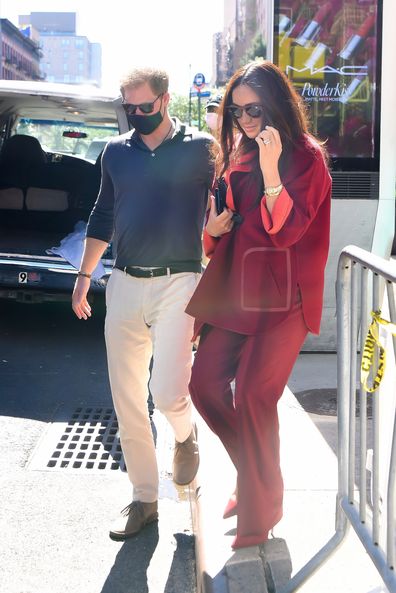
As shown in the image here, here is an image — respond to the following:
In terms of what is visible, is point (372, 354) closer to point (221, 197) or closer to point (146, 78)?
point (221, 197)

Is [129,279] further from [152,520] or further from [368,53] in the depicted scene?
[368,53]

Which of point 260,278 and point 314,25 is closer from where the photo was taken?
point 260,278

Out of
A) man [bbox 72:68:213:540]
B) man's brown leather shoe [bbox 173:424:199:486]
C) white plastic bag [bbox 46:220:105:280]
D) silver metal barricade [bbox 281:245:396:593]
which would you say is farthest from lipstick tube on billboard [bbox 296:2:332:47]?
silver metal barricade [bbox 281:245:396:593]

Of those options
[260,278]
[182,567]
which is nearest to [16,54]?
[182,567]

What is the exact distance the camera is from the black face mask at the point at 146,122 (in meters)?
3.73

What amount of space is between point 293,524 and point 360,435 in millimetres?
1207

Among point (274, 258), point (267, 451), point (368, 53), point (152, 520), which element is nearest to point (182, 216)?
point (274, 258)

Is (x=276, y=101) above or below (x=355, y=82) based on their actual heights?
below

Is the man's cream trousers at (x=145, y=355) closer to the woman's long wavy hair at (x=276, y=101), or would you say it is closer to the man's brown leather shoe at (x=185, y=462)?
the man's brown leather shoe at (x=185, y=462)

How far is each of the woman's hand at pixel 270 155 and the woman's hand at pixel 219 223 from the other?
0.94 feet

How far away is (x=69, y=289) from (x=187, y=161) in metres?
3.87

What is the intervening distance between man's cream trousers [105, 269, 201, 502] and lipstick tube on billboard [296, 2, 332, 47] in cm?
347

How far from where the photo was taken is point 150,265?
3.76 metres

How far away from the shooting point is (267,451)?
3227 millimetres
